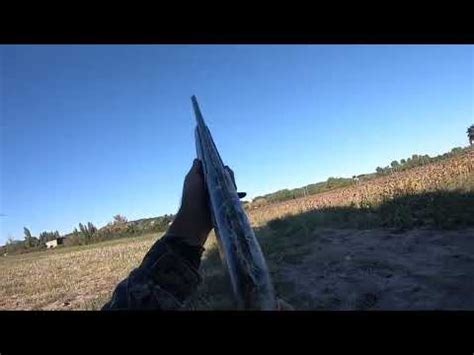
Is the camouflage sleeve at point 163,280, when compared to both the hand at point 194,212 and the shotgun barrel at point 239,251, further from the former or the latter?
the shotgun barrel at point 239,251

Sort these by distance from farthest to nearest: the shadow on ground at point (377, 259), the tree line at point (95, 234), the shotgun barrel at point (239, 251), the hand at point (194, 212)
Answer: the tree line at point (95, 234)
the shadow on ground at point (377, 259)
the hand at point (194, 212)
the shotgun barrel at point (239, 251)

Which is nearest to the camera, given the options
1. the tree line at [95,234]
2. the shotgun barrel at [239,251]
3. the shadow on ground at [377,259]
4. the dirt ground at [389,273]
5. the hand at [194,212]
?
the shotgun barrel at [239,251]

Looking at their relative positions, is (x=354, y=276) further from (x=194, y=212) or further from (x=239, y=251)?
(x=239, y=251)

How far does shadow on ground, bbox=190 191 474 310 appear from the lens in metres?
4.14

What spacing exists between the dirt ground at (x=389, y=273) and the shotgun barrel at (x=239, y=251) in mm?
2999

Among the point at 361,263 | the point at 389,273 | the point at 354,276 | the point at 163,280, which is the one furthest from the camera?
the point at 361,263

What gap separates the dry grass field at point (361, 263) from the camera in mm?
4242

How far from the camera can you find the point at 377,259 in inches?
221

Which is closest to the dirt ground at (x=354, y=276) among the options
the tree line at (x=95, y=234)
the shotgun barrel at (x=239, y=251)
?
the shotgun barrel at (x=239, y=251)

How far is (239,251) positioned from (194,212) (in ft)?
2.01

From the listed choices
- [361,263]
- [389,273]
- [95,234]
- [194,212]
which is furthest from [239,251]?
[95,234]

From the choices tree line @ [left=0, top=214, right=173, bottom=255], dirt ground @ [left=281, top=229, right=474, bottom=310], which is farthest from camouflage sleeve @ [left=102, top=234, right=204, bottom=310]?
tree line @ [left=0, top=214, right=173, bottom=255]

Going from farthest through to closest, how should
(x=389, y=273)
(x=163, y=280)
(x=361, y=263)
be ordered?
1. (x=361, y=263)
2. (x=389, y=273)
3. (x=163, y=280)

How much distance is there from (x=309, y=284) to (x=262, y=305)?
172 inches
